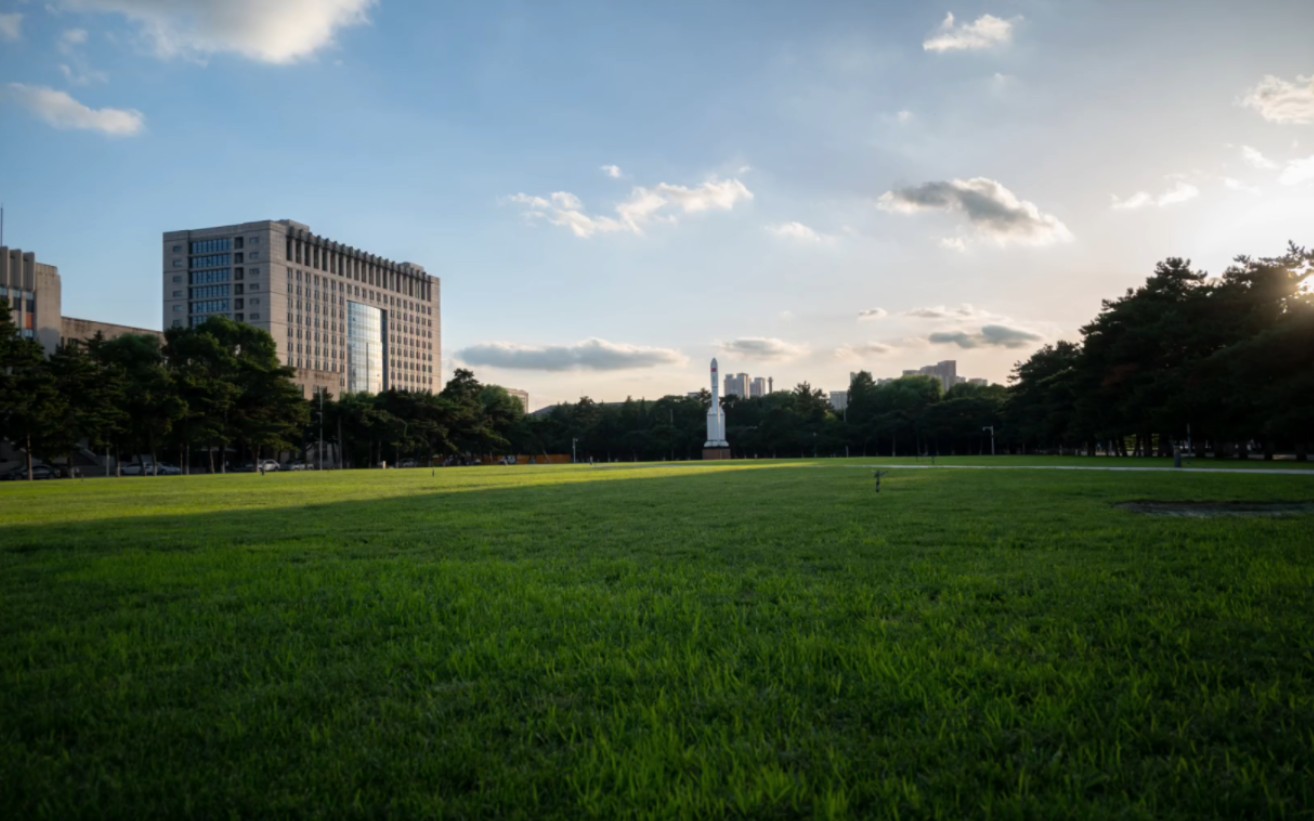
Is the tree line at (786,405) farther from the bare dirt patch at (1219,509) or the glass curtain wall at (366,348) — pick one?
the glass curtain wall at (366,348)

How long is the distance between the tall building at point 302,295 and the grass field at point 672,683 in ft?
366

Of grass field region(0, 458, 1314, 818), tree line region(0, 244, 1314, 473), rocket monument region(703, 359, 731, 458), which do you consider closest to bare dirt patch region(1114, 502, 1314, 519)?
grass field region(0, 458, 1314, 818)

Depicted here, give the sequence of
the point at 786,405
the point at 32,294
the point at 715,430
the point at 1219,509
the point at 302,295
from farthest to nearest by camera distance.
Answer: the point at 302,295, the point at 786,405, the point at 715,430, the point at 32,294, the point at 1219,509

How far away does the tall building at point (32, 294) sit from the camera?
2781 inches

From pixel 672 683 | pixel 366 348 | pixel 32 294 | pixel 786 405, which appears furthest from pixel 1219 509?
pixel 366 348

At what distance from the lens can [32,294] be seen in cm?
7281

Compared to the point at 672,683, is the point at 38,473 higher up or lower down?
lower down

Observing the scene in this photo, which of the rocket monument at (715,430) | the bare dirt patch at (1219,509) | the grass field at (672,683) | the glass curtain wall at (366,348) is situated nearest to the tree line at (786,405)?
the rocket monument at (715,430)

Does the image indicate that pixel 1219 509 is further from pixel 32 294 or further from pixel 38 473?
pixel 32 294

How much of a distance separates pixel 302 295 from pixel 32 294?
63065mm

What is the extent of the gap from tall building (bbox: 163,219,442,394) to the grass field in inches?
4394

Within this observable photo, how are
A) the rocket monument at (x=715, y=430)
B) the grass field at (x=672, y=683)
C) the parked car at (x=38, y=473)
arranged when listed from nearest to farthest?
1. the grass field at (x=672, y=683)
2. the parked car at (x=38, y=473)
3. the rocket monument at (x=715, y=430)

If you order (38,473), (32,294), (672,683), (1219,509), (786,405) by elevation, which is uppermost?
(32,294)

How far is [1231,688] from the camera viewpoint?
376 centimetres
